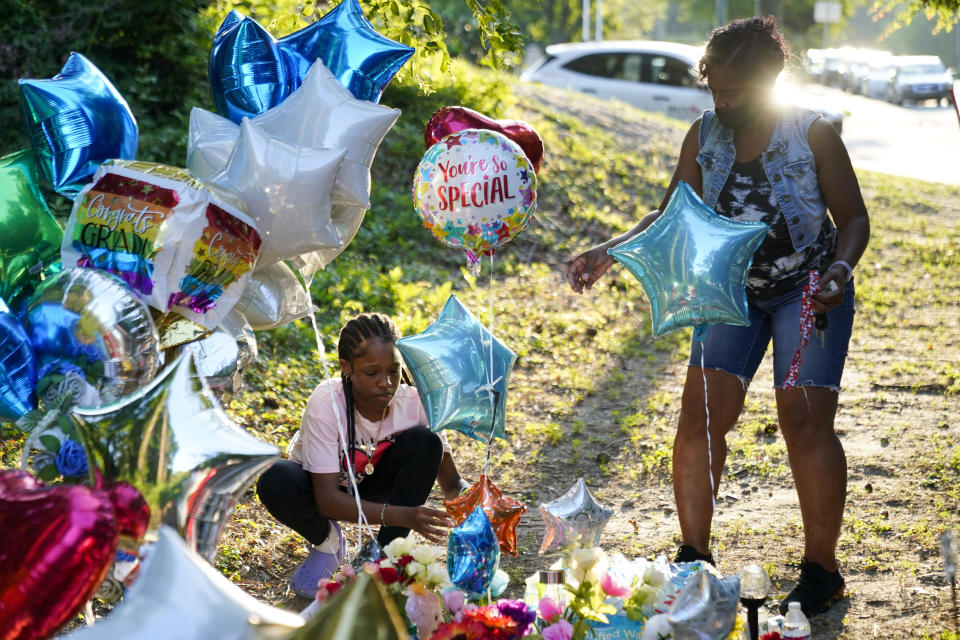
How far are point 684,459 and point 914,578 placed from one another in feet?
2.73

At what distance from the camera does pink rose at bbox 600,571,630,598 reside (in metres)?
2.36

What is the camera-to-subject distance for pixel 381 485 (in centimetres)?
326

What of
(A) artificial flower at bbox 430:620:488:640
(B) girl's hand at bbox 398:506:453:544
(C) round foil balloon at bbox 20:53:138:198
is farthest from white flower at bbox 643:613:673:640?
(C) round foil balloon at bbox 20:53:138:198

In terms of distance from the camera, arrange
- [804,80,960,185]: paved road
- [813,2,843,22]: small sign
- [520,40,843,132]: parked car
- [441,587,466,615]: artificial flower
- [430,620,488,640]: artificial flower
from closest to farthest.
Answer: [430,620,488,640]: artificial flower → [441,587,466,615]: artificial flower → [804,80,960,185]: paved road → [520,40,843,132]: parked car → [813,2,843,22]: small sign

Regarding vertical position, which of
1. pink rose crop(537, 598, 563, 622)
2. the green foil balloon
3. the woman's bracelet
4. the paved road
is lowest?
the paved road

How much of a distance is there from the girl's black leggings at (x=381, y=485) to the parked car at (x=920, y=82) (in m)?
21.9

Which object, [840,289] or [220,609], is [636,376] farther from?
[220,609]

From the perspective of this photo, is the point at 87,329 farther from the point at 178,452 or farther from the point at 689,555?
the point at 689,555

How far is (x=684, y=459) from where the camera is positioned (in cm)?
311

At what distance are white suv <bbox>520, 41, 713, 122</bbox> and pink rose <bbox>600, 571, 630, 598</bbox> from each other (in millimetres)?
11768

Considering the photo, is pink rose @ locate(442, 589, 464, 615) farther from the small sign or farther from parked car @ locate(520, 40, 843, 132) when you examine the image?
the small sign

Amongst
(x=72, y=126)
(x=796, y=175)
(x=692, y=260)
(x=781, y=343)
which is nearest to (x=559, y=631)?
(x=692, y=260)

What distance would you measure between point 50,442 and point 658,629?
53.2 inches

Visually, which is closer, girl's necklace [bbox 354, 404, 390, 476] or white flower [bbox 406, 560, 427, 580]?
white flower [bbox 406, 560, 427, 580]
